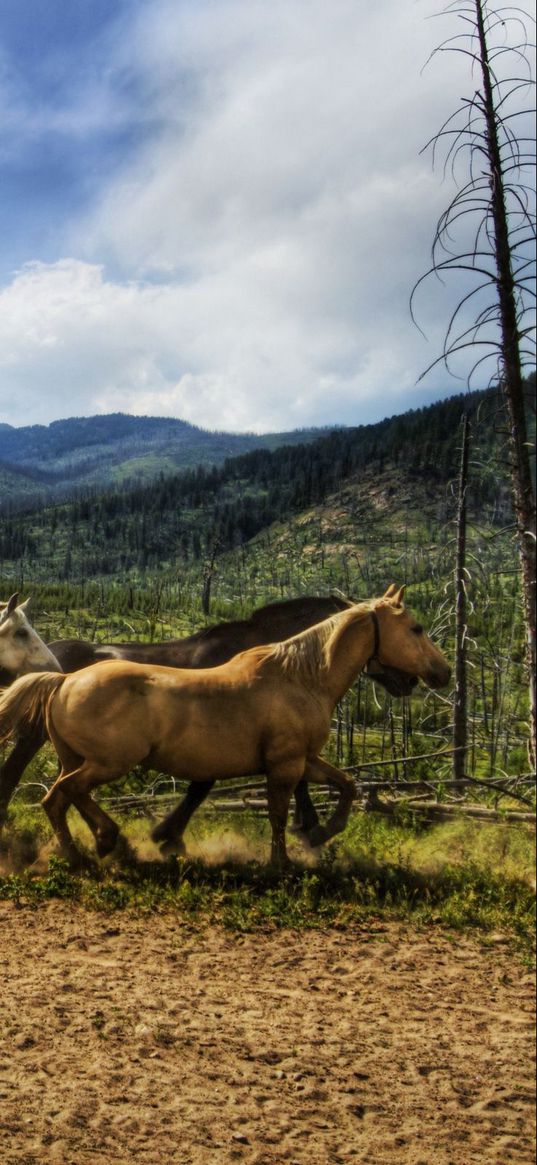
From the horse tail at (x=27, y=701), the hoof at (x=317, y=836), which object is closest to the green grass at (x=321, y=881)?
the hoof at (x=317, y=836)

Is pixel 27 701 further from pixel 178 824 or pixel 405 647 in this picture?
pixel 405 647

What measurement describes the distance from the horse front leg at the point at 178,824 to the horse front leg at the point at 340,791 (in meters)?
1.11

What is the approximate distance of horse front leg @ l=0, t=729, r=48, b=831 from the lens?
9227 mm

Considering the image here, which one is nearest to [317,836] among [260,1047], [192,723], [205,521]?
[192,723]

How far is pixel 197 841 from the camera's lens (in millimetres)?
8602

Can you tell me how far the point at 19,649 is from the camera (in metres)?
10.2

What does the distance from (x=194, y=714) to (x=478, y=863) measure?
3.21m

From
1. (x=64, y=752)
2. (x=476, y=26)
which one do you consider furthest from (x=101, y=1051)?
(x=476, y=26)

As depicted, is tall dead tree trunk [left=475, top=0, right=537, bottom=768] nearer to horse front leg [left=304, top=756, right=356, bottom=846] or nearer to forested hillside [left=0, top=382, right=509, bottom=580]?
horse front leg [left=304, top=756, right=356, bottom=846]

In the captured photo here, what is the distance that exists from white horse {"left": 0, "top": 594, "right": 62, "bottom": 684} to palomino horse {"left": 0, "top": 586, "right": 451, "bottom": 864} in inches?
73.4

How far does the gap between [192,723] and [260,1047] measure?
345 centimetres

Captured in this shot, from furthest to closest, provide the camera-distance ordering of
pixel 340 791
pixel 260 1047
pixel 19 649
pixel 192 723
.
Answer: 1. pixel 19 649
2. pixel 340 791
3. pixel 192 723
4. pixel 260 1047

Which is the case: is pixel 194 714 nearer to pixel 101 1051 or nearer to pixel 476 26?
pixel 101 1051

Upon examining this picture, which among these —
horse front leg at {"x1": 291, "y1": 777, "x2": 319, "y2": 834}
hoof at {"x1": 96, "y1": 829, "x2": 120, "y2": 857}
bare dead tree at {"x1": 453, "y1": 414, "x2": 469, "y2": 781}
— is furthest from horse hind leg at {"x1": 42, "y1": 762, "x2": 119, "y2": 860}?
bare dead tree at {"x1": 453, "y1": 414, "x2": 469, "y2": 781}
